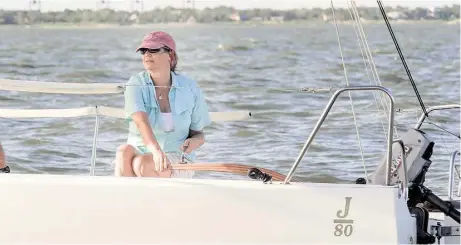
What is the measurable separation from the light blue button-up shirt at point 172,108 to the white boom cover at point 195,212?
526 millimetres

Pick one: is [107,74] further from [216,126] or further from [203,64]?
[216,126]

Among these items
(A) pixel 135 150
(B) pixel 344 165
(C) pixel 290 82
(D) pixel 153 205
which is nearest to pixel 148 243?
(D) pixel 153 205

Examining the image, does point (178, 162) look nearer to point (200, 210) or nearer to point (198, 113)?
point (198, 113)

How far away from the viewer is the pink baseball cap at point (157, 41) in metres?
5.32

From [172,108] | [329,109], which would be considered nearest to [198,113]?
[172,108]

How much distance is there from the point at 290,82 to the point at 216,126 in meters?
10.7

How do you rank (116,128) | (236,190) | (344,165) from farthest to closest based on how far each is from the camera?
(116,128)
(344,165)
(236,190)

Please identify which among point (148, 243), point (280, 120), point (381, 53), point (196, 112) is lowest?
point (381, 53)

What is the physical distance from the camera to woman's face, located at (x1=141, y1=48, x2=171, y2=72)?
17.5 feet

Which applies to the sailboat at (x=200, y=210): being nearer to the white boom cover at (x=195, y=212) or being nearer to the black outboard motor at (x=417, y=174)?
the white boom cover at (x=195, y=212)

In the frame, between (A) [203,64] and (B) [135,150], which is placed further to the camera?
(A) [203,64]

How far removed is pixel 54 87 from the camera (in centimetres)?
539

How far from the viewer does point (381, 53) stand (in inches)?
1284

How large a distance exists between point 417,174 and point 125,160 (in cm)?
123
